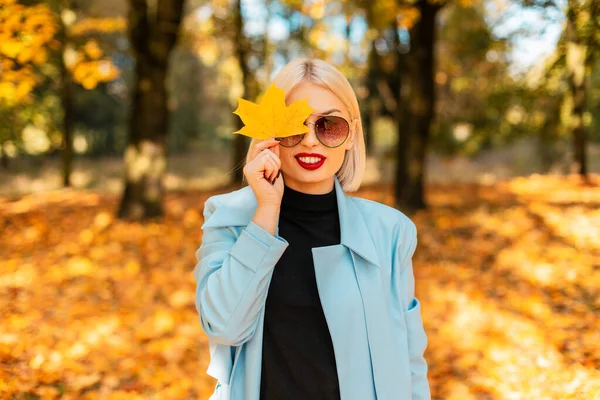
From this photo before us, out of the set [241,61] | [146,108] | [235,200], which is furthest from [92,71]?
[235,200]

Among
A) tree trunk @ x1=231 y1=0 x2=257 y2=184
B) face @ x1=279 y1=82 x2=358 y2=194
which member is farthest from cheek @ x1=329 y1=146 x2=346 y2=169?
tree trunk @ x1=231 y1=0 x2=257 y2=184

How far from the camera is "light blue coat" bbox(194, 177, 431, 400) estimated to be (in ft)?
5.54

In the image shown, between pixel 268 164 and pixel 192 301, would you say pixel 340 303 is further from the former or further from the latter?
pixel 192 301

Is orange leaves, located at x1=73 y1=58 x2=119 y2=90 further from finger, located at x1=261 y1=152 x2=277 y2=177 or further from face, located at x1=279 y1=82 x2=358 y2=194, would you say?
finger, located at x1=261 y1=152 x2=277 y2=177

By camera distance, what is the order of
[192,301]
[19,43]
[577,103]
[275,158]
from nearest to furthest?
[275,158]
[19,43]
[192,301]
[577,103]

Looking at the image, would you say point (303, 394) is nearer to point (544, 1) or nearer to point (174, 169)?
point (544, 1)

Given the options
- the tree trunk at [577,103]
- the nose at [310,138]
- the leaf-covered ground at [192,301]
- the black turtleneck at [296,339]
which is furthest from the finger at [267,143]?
the tree trunk at [577,103]

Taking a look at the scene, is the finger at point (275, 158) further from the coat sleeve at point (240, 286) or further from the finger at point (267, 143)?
the coat sleeve at point (240, 286)

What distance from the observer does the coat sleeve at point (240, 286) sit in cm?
165

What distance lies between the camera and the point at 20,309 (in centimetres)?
545

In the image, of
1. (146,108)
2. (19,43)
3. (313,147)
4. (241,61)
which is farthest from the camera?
(241,61)

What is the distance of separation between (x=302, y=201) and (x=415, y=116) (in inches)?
308

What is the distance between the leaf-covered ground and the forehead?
9.29 feet

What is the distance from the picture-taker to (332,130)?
1885 millimetres
